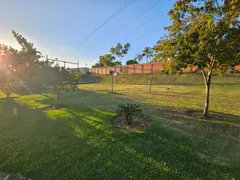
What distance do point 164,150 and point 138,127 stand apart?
65.6 inches

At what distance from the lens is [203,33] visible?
4.65 metres

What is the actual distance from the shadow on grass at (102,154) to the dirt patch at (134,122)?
353 millimetres

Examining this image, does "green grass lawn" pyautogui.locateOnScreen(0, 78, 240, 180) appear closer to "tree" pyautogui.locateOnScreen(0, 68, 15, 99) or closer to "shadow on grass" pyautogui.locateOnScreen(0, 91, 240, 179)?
"shadow on grass" pyautogui.locateOnScreen(0, 91, 240, 179)

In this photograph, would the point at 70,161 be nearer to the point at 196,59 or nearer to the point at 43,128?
the point at 43,128

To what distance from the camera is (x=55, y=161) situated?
3299mm

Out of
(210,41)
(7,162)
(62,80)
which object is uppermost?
(210,41)

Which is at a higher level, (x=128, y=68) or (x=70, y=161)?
(x=128, y=68)

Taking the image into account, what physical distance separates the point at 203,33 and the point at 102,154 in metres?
5.16

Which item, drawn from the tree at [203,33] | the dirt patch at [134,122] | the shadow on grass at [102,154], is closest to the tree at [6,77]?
the shadow on grass at [102,154]

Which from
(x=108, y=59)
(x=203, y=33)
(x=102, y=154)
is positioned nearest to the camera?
(x=102, y=154)

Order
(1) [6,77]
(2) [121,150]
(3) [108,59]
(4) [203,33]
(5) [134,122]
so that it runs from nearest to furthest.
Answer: (2) [121,150] < (4) [203,33] < (5) [134,122] < (1) [6,77] < (3) [108,59]

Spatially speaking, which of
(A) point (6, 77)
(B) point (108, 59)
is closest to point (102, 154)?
(A) point (6, 77)

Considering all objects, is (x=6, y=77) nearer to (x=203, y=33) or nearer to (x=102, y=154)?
(x=102, y=154)

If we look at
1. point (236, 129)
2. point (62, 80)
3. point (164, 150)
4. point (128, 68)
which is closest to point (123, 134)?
point (164, 150)
